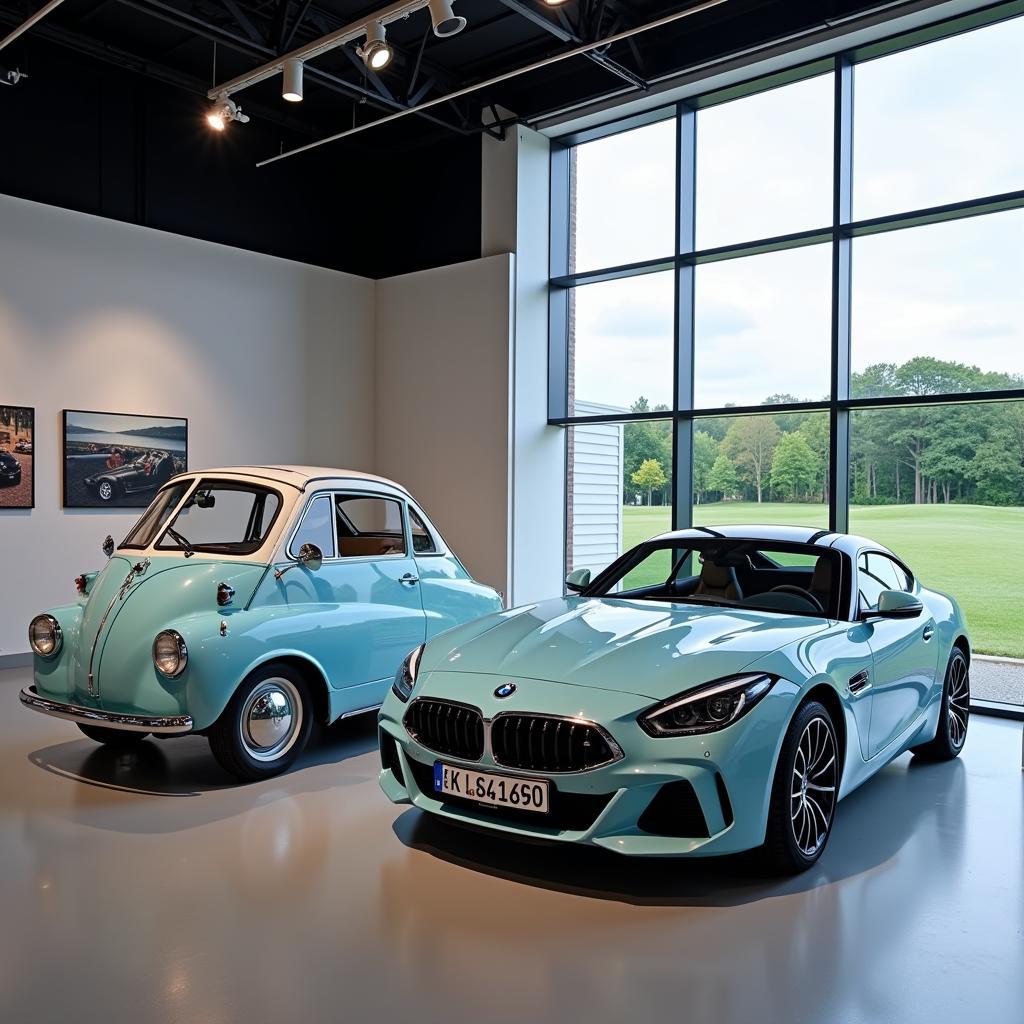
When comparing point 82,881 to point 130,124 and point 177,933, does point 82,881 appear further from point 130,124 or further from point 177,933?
point 130,124

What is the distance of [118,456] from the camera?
819 cm

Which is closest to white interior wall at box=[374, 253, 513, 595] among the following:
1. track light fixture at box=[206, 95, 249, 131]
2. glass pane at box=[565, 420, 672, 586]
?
glass pane at box=[565, 420, 672, 586]

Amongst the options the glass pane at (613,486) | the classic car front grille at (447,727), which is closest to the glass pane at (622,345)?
the glass pane at (613,486)

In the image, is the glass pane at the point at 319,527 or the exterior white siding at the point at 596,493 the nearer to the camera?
the glass pane at the point at 319,527

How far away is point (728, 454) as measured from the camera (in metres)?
8.26

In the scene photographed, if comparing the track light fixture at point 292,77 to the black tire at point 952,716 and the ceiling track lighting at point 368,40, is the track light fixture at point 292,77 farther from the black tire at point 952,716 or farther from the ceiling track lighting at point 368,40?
the black tire at point 952,716

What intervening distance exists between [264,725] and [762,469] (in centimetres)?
503

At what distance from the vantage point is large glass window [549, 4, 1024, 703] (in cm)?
681

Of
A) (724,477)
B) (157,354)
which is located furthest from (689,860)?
(157,354)

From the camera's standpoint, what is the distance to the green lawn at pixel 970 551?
23.1 ft

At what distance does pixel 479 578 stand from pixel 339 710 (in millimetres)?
4554

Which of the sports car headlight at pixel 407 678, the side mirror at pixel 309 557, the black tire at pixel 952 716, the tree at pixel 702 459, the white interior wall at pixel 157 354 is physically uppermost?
the white interior wall at pixel 157 354

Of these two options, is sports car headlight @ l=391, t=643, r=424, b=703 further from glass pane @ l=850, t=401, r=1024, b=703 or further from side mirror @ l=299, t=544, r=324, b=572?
glass pane @ l=850, t=401, r=1024, b=703

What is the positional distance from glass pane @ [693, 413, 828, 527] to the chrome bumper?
184 inches
